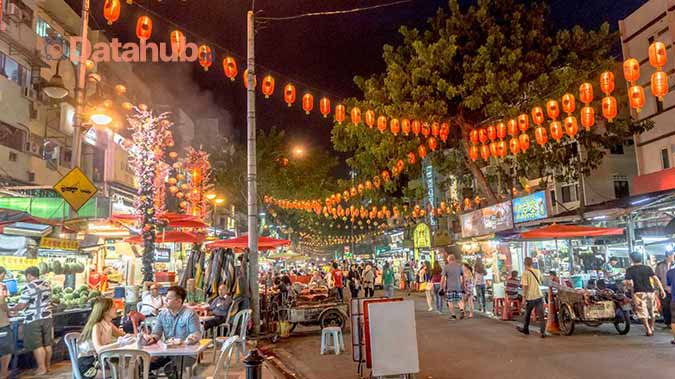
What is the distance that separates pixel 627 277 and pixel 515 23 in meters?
11.0

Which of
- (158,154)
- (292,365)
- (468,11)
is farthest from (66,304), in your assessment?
(468,11)

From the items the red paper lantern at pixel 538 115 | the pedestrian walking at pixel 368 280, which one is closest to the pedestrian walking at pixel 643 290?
the red paper lantern at pixel 538 115

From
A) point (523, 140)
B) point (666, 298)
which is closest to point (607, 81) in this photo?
point (523, 140)

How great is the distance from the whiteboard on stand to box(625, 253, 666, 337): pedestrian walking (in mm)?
7240

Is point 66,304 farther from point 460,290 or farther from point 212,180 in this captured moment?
point 212,180

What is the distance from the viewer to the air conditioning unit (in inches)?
765

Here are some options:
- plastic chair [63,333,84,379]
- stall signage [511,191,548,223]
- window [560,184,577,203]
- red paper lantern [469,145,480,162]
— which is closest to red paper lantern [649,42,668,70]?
stall signage [511,191,548,223]

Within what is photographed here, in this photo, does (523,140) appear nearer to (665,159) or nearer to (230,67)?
(665,159)

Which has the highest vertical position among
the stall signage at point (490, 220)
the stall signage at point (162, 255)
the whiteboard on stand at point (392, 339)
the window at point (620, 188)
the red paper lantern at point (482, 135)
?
the red paper lantern at point (482, 135)

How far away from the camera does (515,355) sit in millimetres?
9758

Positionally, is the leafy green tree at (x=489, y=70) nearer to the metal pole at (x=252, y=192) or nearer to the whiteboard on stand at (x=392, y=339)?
the metal pole at (x=252, y=192)

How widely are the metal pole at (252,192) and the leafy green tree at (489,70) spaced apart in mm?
6632

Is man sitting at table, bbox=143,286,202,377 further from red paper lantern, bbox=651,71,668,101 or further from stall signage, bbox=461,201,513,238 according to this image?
stall signage, bbox=461,201,513,238

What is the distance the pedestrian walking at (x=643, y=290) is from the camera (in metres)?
11.6
